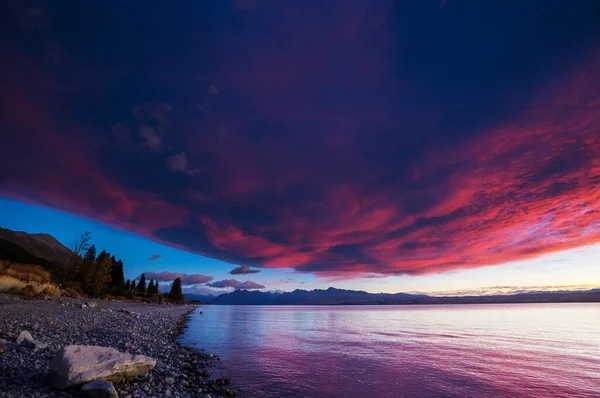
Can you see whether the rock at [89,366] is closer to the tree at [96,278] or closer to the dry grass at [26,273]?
the dry grass at [26,273]

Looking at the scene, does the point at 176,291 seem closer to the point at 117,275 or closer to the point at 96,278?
the point at 117,275

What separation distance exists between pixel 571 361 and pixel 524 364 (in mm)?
5481

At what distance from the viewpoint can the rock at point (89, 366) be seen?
10.4m

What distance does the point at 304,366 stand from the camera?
77.0ft

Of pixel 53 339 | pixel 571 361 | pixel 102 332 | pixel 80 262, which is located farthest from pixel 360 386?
pixel 80 262

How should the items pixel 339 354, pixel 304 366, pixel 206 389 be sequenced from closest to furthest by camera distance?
pixel 206 389, pixel 304 366, pixel 339 354

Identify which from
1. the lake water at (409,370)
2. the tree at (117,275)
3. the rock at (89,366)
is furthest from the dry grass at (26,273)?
the tree at (117,275)

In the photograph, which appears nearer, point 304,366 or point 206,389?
point 206,389

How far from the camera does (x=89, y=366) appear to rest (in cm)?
1096

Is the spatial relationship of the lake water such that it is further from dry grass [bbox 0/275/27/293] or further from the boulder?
dry grass [bbox 0/275/27/293]

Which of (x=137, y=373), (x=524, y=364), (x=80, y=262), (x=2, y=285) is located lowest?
(x=524, y=364)

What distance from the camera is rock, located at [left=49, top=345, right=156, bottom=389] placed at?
34.1 ft

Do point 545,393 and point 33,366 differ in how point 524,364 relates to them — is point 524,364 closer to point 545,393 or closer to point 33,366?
point 545,393

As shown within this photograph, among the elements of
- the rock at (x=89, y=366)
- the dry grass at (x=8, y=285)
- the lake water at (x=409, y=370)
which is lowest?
the lake water at (x=409, y=370)
